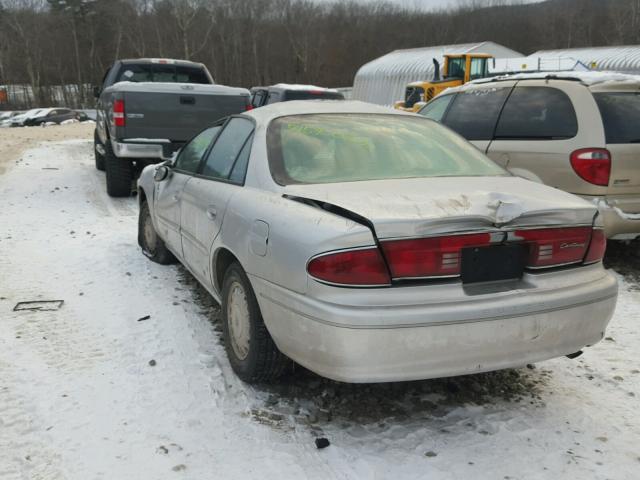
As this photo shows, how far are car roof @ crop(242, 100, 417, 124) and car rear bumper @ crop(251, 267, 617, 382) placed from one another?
4.61 ft

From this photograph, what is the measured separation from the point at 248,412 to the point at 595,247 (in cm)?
192

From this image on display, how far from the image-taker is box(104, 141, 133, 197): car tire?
8.47m

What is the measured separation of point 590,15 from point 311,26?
35.3 m

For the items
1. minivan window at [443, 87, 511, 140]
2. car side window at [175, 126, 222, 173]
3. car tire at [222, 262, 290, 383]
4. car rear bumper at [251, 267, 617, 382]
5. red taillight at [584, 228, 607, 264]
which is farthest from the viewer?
minivan window at [443, 87, 511, 140]

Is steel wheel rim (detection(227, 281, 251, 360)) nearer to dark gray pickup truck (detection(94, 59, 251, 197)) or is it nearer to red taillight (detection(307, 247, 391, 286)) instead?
red taillight (detection(307, 247, 391, 286))

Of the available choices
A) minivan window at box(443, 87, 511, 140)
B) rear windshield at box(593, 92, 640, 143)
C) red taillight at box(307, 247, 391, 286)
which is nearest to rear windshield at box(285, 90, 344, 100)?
minivan window at box(443, 87, 511, 140)

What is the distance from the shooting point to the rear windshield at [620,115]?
497 cm

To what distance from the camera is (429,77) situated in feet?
130

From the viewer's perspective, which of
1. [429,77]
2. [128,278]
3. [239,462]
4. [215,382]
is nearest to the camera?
[239,462]

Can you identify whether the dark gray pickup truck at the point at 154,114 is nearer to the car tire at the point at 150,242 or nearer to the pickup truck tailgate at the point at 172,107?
the pickup truck tailgate at the point at 172,107

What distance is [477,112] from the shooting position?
624 centimetres

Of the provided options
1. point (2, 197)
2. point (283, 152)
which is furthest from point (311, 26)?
point (283, 152)

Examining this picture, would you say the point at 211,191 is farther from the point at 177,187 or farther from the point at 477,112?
the point at 477,112

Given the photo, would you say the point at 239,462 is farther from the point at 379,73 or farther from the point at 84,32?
the point at 84,32
